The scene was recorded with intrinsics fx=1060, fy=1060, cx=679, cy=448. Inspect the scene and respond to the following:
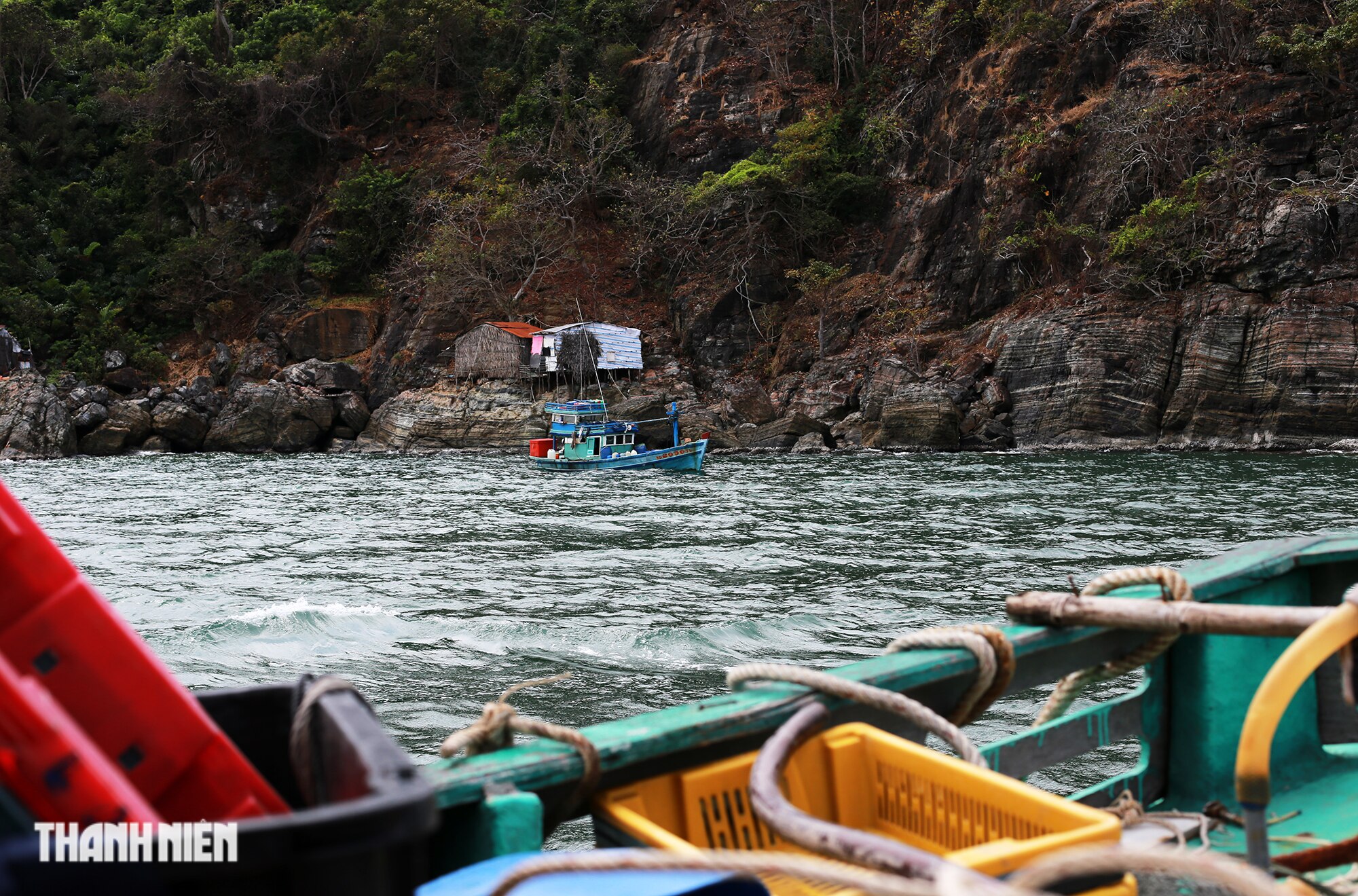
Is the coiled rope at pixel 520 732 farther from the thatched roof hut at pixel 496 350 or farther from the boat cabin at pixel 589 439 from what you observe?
the thatched roof hut at pixel 496 350

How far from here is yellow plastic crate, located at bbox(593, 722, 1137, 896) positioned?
6.53 feet

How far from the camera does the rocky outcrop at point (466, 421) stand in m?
36.6

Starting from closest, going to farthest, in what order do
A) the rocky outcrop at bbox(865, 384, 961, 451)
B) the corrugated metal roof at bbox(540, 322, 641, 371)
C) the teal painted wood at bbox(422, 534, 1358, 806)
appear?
the teal painted wood at bbox(422, 534, 1358, 806) → the rocky outcrop at bbox(865, 384, 961, 451) → the corrugated metal roof at bbox(540, 322, 641, 371)

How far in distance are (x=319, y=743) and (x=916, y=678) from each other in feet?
5.04

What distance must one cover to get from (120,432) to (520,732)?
39576mm

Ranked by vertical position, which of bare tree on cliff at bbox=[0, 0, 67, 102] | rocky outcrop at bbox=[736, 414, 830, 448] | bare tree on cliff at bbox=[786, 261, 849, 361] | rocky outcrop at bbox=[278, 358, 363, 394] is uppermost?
bare tree on cliff at bbox=[0, 0, 67, 102]

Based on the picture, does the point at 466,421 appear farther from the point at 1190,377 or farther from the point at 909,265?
the point at 1190,377

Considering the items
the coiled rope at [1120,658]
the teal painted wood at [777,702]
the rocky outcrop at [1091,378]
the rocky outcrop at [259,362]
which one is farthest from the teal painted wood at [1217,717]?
the rocky outcrop at [259,362]

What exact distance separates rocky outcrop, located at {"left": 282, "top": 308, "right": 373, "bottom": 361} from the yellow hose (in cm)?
4371

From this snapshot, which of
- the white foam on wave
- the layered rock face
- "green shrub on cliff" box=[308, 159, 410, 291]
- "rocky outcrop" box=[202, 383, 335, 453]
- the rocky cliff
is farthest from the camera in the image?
"green shrub on cliff" box=[308, 159, 410, 291]

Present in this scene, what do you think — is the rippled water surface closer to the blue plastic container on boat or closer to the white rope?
the blue plastic container on boat

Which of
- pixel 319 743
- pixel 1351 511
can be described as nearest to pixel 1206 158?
pixel 1351 511

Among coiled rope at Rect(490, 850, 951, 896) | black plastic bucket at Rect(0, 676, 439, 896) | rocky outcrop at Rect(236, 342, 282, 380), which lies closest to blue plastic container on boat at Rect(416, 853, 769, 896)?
coiled rope at Rect(490, 850, 951, 896)

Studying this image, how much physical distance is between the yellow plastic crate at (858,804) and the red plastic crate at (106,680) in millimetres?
827
